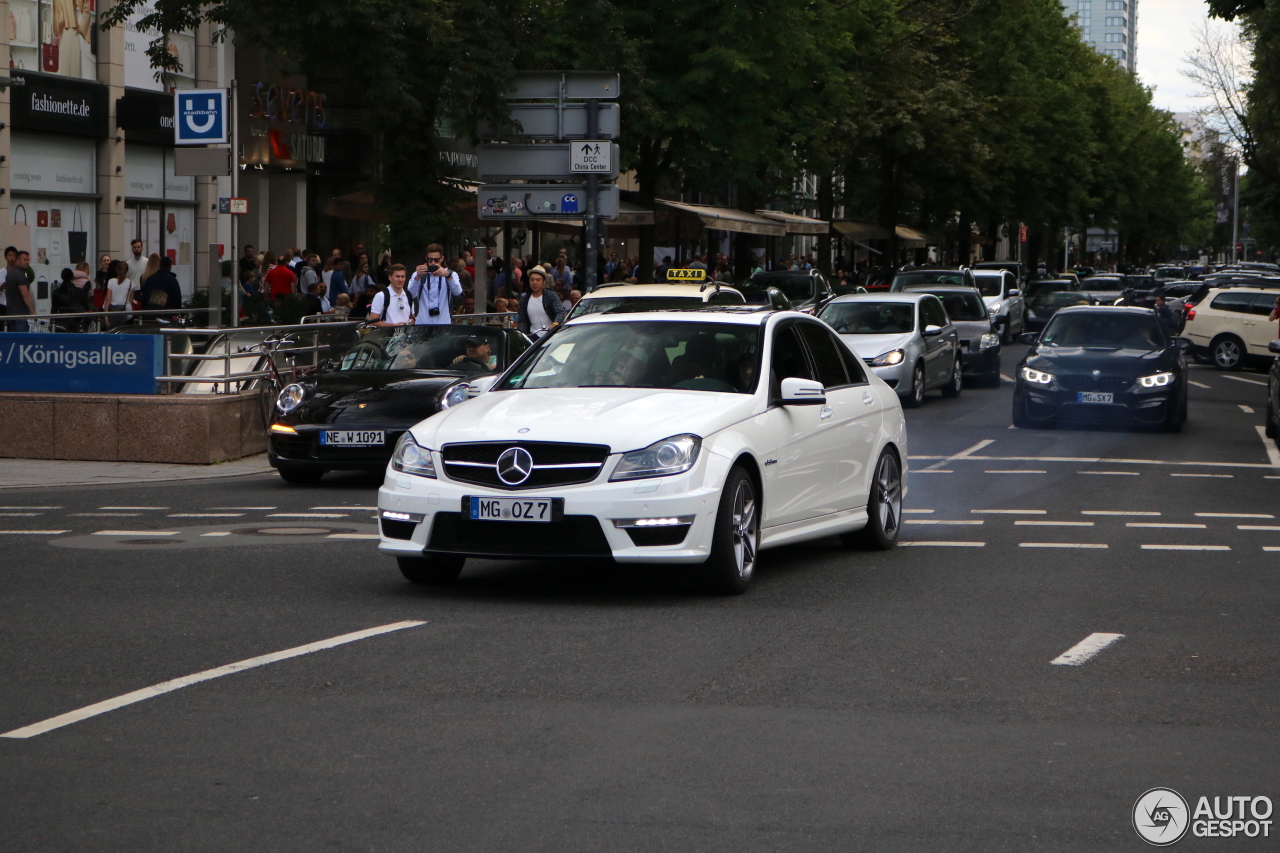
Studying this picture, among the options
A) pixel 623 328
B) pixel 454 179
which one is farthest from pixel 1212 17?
pixel 623 328

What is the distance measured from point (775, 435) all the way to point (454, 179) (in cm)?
1916

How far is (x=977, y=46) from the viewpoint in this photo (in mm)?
55375

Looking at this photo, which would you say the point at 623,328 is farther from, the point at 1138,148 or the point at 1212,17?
the point at 1138,148

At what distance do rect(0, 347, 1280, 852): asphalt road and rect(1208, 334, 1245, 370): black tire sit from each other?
27.5 metres

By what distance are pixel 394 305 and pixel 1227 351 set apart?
79.1ft

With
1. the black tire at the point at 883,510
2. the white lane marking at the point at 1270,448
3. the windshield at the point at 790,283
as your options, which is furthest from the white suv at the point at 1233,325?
the black tire at the point at 883,510

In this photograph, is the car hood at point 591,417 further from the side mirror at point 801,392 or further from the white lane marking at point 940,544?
the white lane marking at point 940,544

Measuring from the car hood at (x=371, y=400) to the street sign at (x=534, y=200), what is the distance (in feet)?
23.6

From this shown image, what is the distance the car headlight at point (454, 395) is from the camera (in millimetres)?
15094

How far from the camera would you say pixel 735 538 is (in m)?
9.17

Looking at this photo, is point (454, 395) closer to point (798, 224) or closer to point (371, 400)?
point (371, 400)

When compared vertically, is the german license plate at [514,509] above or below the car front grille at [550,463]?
below

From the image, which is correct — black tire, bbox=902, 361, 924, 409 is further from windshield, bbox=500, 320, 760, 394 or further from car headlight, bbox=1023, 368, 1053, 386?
windshield, bbox=500, 320, 760, 394

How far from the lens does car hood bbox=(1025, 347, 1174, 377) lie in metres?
21.5
